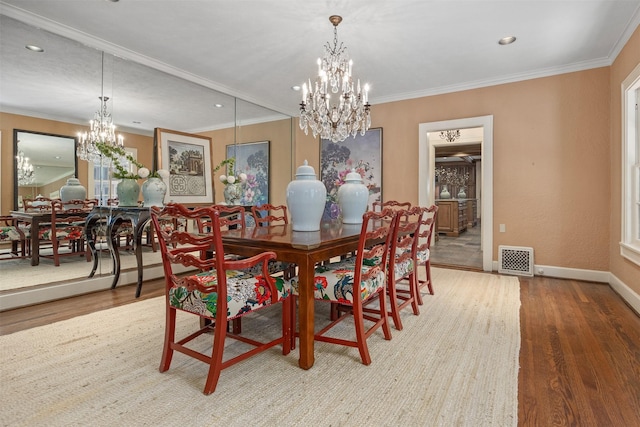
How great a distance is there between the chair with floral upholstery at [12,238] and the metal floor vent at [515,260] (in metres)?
5.15

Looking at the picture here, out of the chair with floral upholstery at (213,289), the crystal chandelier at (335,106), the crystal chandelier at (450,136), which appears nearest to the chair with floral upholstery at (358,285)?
the chair with floral upholstery at (213,289)

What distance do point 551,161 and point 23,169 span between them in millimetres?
5561

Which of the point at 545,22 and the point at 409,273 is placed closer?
the point at 409,273

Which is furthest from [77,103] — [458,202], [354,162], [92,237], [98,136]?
[458,202]

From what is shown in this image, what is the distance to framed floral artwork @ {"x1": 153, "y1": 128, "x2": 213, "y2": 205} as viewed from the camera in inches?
161

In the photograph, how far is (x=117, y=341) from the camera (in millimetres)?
2191

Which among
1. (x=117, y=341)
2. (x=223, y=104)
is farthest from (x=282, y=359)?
(x=223, y=104)

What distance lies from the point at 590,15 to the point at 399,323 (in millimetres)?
3050

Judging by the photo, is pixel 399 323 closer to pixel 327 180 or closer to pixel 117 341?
pixel 117 341

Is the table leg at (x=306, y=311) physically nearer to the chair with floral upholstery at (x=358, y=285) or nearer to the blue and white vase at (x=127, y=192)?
the chair with floral upholstery at (x=358, y=285)

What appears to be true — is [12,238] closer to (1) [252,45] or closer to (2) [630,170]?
(1) [252,45]

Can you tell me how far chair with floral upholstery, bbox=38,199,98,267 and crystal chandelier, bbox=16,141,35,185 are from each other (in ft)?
0.87

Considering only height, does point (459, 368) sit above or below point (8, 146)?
below

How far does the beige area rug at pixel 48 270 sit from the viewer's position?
2.87 meters
